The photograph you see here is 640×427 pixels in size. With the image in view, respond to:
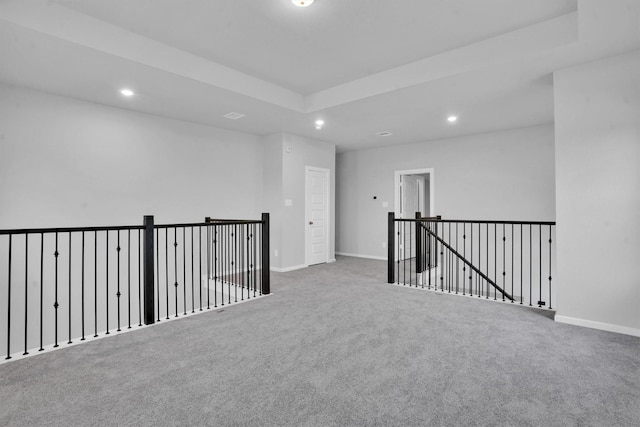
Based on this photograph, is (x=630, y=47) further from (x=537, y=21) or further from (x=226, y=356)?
(x=226, y=356)

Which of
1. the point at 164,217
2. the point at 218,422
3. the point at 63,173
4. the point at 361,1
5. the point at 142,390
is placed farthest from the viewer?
the point at 164,217

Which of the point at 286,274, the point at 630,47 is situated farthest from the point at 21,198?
the point at 630,47

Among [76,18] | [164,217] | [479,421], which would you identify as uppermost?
[76,18]

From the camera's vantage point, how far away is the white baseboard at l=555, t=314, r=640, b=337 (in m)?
3.09

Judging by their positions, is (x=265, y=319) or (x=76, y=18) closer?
(x=76, y=18)

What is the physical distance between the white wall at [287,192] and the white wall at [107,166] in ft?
1.64

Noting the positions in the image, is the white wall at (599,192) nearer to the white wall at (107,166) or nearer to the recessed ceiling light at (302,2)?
the recessed ceiling light at (302,2)

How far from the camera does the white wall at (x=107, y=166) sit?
13.1 ft

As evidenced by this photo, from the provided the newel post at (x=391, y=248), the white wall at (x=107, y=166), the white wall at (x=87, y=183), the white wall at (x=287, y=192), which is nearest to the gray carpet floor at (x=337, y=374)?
the white wall at (x=87, y=183)

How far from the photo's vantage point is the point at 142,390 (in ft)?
6.95

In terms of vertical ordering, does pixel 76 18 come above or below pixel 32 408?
above

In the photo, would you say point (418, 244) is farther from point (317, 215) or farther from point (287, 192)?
point (287, 192)

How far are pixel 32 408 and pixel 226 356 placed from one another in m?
1.16

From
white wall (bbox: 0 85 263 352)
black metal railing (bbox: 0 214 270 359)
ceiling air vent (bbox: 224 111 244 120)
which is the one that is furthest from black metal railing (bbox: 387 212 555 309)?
white wall (bbox: 0 85 263 352)
